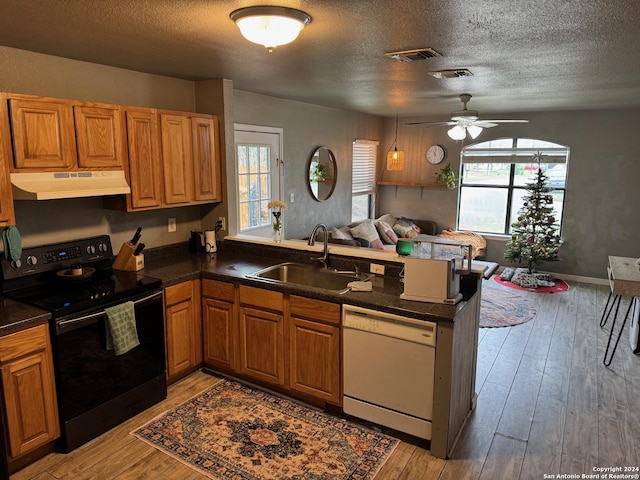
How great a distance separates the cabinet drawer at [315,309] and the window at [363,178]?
4302 millimetres

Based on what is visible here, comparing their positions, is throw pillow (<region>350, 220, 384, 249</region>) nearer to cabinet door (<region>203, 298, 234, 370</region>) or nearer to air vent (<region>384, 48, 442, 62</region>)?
cabinet door (<region>203, 298, 234, 370</region>)

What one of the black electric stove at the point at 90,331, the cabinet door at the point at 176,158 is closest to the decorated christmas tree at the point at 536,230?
the cabinet door at the point at 176,158

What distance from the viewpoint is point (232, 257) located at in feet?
12.7

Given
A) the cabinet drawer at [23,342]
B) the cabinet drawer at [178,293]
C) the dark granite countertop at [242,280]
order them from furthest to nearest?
1. the cabinet drawer at [178,293]
2. the dark granite countertop at [242,280]
3. the cabinet drawer at [23,342]

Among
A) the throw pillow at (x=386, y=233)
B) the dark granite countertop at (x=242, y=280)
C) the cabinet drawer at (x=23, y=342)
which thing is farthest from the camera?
the throw pillow at (x=386, y=233)

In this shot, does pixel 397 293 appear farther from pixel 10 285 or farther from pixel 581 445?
pixel 10 285

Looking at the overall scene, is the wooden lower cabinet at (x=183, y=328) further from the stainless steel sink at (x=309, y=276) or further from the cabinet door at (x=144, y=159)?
the cabinet door at (x=144, y=159)

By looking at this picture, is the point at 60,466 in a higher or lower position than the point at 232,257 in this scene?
lower

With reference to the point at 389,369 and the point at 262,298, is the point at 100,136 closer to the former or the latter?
the point at 262,298

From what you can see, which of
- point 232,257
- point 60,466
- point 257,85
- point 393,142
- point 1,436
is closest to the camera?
point 1,436

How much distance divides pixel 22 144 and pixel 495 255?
21.6 feet

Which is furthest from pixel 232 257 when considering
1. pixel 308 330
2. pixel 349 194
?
pixel 349 194

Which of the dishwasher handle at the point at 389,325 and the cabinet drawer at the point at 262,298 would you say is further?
the cabinet drawer at the point at 262,298

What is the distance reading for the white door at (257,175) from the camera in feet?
15.5
